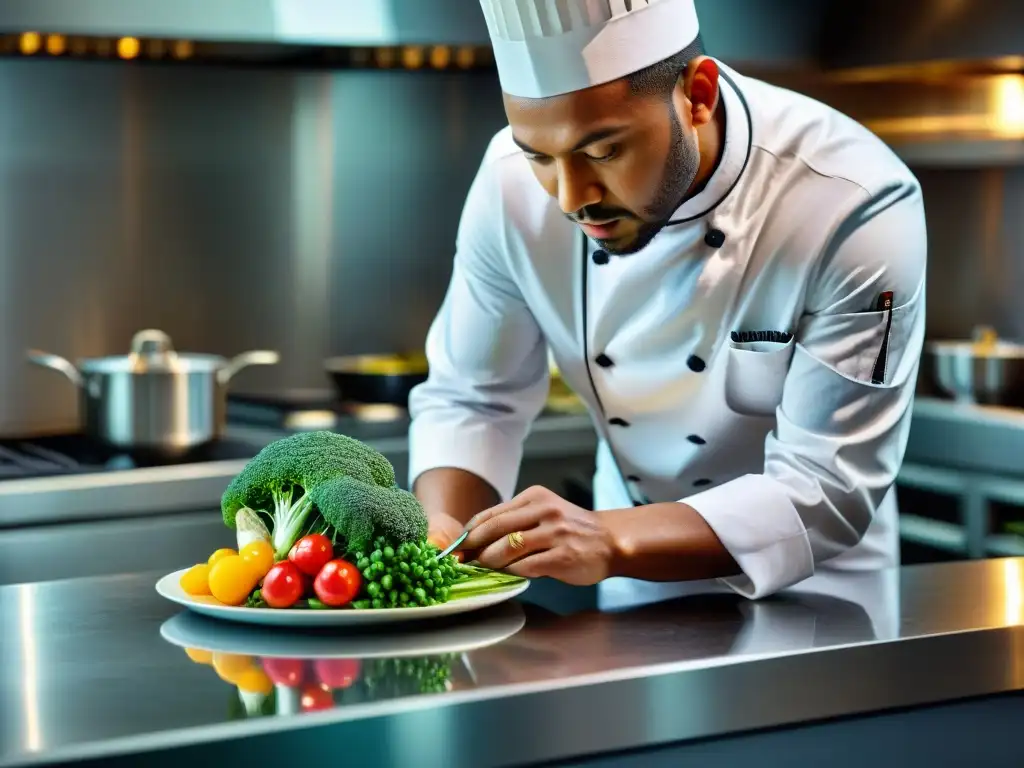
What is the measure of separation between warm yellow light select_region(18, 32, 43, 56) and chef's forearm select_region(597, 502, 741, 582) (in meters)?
2.40

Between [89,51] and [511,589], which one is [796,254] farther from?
[89,51]

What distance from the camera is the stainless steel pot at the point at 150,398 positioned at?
309 centimetres

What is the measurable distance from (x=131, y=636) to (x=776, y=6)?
9.93ft

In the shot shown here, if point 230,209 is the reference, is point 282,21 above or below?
above

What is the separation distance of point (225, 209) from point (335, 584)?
2581 mm

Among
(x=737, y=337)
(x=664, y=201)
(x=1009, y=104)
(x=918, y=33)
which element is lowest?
(x=737, y=337)

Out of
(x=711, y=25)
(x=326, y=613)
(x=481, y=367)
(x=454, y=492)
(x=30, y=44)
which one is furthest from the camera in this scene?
(x=711, y=25)

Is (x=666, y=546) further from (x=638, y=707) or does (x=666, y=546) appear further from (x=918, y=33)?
(x=918, y=33)

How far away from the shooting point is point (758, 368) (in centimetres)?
179

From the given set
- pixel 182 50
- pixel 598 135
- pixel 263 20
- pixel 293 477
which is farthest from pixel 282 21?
pixel 293 477

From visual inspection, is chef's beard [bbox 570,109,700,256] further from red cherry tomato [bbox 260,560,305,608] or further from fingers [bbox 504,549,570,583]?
red cherry tomato [bbox 260,560,305,608]

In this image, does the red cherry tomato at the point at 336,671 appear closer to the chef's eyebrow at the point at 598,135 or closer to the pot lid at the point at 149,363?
the chef's eyebrow at the point at 598,135

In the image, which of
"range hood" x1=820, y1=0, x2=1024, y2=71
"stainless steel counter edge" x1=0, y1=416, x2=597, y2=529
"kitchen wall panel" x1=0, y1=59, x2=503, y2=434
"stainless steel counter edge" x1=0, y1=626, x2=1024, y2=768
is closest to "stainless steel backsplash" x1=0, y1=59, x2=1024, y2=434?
"kitchen wall panel" x1=0, y1=59, x2=503, y2=434

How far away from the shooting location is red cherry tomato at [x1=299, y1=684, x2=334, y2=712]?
1108 millimetres
